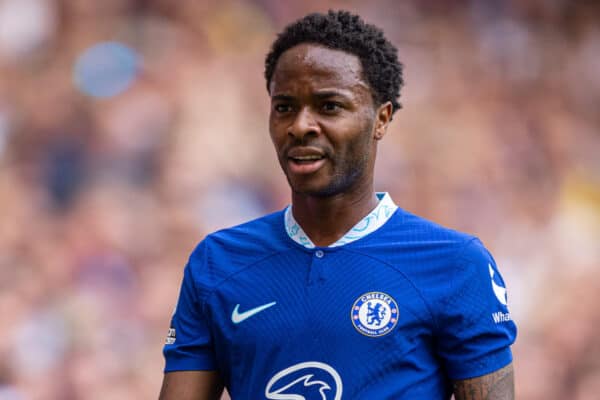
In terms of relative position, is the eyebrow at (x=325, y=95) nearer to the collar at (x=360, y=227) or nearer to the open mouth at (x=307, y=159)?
the open mouth at (x=307, y=159)

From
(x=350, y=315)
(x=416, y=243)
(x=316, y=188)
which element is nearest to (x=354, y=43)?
(x=316, y=188)

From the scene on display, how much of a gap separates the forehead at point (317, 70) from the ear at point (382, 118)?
9cm

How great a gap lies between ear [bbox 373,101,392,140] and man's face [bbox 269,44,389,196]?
38 mm

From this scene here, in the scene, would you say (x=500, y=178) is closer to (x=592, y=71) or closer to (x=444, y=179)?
(x=444, y=179)

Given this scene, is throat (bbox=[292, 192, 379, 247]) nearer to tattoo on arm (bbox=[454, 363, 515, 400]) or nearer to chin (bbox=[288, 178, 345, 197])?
chin (bbox=[288, 178, 345, 197])

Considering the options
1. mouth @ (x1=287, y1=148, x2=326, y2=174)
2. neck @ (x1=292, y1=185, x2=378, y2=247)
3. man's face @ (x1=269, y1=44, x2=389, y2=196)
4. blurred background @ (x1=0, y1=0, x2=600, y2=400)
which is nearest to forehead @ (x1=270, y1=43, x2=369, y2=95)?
man's face @ (x1=269, y1=44, x2=389, y2=196)

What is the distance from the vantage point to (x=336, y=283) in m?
2.16

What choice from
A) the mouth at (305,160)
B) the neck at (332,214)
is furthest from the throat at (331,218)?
the mouth at (305,160)

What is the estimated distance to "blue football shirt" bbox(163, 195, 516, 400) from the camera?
2.06 meters

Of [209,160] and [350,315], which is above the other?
[209,160]

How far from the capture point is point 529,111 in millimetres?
5410

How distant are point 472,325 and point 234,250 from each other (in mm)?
651

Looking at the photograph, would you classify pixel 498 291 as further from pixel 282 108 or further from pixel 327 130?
pixel 282 108

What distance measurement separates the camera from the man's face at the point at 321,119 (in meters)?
2.17
